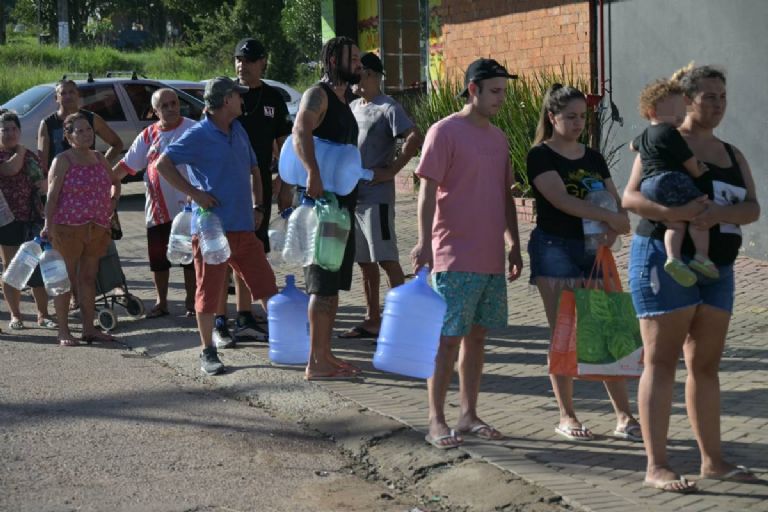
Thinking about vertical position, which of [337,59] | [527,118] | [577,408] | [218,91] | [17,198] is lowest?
[577,408]

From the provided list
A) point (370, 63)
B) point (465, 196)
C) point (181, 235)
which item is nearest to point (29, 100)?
point (181, 235)

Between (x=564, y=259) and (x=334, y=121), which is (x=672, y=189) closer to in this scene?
(x=564, y=259)

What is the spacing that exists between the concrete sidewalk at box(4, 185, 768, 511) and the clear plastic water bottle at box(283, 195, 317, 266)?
84cm

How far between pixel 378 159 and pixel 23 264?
3231 mm

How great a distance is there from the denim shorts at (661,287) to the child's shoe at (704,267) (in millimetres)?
Result: 48

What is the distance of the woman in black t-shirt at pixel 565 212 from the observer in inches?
252

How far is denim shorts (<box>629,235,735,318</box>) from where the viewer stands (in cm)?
552

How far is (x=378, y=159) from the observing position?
9117 mm

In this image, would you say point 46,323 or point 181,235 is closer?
point 181,235

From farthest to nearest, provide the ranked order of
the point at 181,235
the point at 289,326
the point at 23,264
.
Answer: the point at 23,264 → the point at 181,235 → the point at 289,326

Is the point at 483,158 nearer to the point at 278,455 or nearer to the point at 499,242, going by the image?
the point at 499,242

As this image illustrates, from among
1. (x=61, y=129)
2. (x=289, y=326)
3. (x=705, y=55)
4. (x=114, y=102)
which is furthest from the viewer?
(x=114, y=102)

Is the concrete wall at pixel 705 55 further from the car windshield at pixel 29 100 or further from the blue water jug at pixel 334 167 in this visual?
the car windshield at pixel 29 100

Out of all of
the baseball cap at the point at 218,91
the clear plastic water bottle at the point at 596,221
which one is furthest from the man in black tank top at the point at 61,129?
the clear plastic water bottle at the point at 596,221
